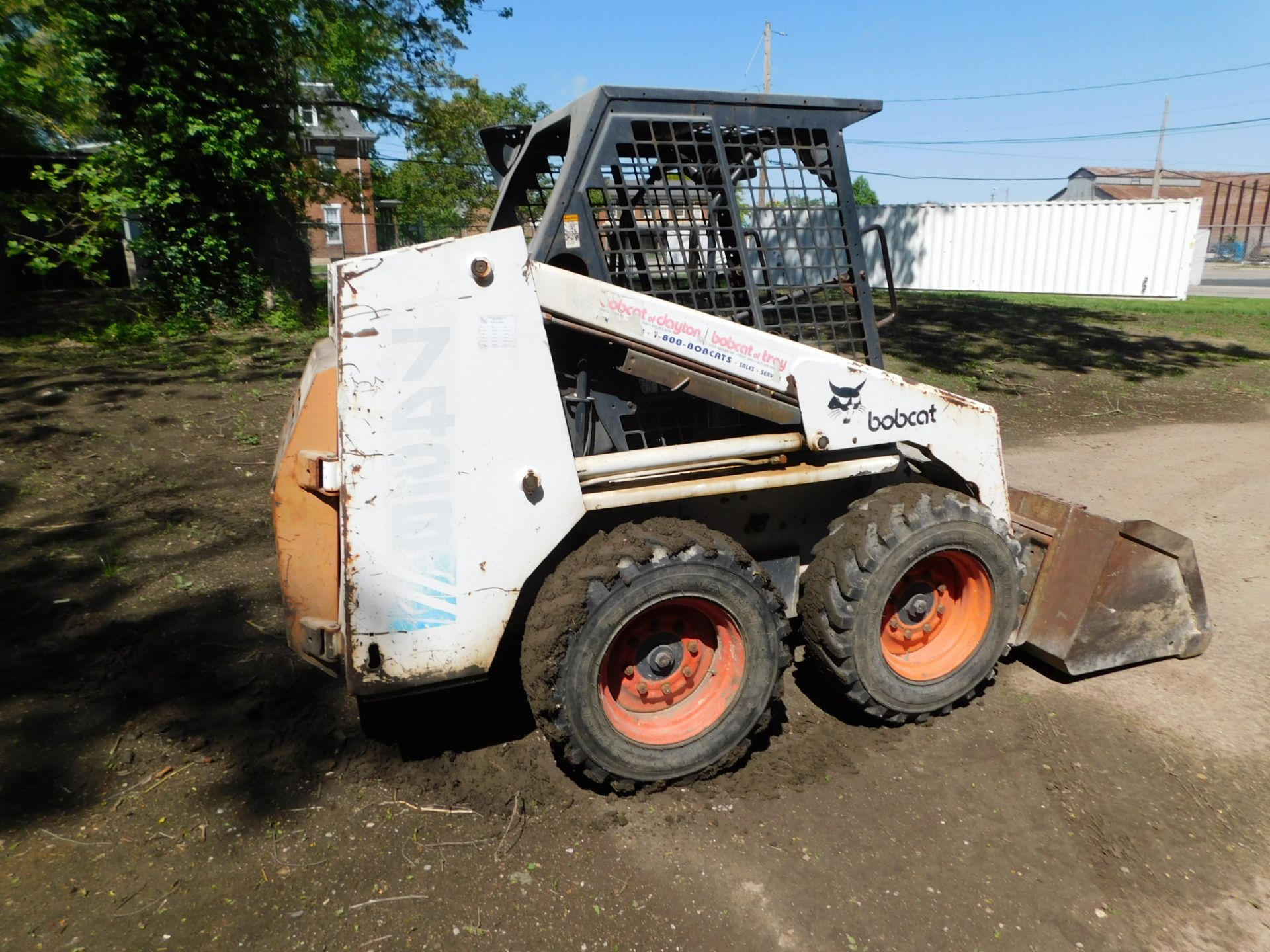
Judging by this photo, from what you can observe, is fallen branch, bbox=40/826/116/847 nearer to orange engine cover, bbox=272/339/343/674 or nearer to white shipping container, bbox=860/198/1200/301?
orange engine cover, bbox=272/339/343/674

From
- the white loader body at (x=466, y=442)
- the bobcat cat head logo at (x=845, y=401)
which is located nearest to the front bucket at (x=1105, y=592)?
the bobcat cat head logo at (x=845, y=401)

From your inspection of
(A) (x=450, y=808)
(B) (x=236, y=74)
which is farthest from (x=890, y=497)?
(B) (x=236, y=74)

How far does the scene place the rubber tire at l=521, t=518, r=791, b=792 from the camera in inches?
112

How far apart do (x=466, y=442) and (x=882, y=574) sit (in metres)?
1.60

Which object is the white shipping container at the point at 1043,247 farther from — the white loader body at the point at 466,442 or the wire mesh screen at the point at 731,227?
the white loader body at the point at 466,442

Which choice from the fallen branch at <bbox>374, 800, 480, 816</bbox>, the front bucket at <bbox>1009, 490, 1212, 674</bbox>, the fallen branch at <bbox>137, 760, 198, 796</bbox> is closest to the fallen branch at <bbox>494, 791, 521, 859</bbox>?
the fallen branch at <bbox>374, 800, 480, 816</bbox>

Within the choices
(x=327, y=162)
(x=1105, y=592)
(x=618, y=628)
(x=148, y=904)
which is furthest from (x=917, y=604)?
(x=327, y=162)

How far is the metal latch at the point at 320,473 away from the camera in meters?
2.72

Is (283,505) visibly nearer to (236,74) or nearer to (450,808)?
(450,808)

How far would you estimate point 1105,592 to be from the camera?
12.7 feet

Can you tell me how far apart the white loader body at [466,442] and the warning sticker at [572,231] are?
254 mm

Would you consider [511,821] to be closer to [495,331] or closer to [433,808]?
[433,808]

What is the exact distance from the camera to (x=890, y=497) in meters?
3.38

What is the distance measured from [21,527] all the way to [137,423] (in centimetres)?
220
